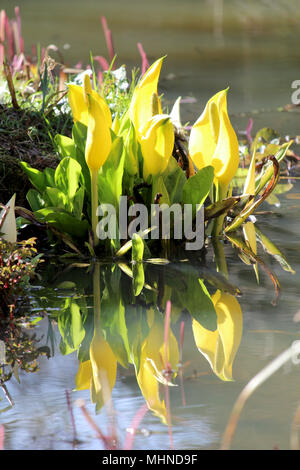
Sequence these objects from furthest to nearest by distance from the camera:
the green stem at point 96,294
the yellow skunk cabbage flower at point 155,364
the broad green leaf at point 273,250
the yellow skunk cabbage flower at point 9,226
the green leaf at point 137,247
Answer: the broad green leaf at point 273,250, the green leaf at point 137,247, the yellow skunk cabbage flower at point 9,226, the green stem at point 96,294, the yellow skunk cabbage flower at point 155,364

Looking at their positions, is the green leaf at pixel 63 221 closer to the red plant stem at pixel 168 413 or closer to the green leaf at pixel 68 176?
the green leaf at pixel 68 176

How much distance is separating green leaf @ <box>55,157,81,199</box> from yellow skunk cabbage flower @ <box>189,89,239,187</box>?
1.13 feet

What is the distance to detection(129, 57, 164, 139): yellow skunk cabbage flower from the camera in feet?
7.14

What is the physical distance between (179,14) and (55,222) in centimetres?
564

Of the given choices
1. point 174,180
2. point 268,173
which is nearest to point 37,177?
point 174,180

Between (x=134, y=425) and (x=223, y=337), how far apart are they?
0.42 metres

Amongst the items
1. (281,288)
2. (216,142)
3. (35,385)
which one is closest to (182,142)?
(216,142)

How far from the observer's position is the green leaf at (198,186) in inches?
85.7

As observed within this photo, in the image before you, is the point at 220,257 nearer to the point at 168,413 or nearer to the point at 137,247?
the point at 137,247

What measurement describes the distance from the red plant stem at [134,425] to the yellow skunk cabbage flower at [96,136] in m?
0.77

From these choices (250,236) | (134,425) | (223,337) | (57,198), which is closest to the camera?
(134,425)

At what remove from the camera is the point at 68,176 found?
7.07 feet

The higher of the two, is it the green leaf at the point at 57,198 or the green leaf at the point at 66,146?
the green leaf at the point at 66,146

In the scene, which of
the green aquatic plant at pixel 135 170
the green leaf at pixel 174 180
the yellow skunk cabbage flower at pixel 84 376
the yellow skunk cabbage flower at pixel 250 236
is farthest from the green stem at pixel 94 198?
the yellow skunk cabbage flower at pixel 84 376
